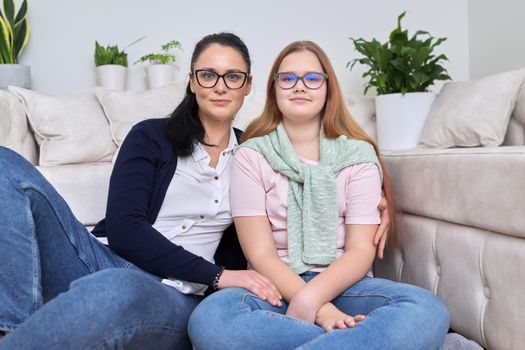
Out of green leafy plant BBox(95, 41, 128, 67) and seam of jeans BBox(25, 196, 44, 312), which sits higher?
green leafy plant BBox(95, 41, 128, 67)

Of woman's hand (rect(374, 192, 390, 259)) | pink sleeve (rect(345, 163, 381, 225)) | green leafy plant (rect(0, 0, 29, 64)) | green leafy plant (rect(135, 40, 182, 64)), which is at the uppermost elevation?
green leafy plant (rect(0, 0, 29, 64))

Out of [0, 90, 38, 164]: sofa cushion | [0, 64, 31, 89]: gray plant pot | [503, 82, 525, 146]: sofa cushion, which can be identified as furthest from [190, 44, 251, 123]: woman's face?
[0, 64, 31, 89]: gray plant pot

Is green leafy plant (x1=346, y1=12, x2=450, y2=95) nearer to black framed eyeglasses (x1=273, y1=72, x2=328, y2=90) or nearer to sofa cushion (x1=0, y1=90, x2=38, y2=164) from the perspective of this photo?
black framed eyeglasses (x1=273, y1=72, x2=328, y2=90)

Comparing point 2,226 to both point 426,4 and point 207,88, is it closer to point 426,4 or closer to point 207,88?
point 207,88

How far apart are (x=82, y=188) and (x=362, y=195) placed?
110 cm

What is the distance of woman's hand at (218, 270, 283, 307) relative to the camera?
41.8 inches

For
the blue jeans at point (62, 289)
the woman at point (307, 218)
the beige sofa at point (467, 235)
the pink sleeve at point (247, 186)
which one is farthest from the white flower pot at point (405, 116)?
the blue jeans at point (62, 289)

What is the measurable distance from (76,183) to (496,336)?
1435 millimetres

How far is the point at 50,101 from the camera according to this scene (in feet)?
6.50

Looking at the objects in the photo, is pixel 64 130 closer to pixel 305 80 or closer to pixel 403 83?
pixel 305 80

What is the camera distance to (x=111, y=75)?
233 centimetres

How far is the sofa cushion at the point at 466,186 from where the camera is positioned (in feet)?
3.41

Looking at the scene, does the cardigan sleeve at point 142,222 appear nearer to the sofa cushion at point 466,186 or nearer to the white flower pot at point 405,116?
the sofa cushion at point 466,186

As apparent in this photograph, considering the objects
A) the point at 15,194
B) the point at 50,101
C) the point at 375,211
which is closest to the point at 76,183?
the point at 50,101
